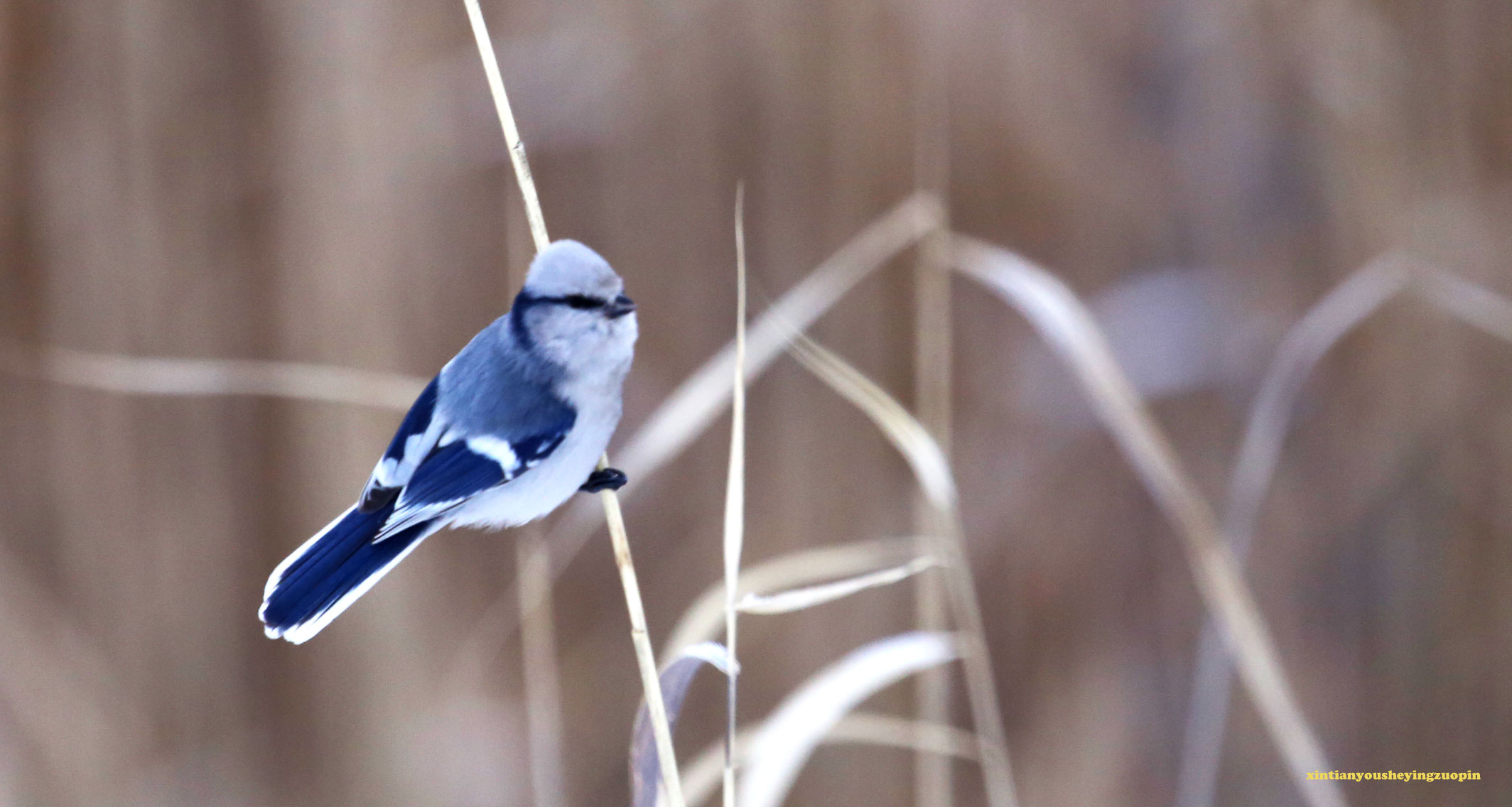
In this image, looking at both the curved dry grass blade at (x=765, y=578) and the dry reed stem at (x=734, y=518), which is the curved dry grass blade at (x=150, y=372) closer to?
the curved dry grass blade at (x=765, y=578)

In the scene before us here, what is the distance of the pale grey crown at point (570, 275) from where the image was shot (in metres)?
0.28

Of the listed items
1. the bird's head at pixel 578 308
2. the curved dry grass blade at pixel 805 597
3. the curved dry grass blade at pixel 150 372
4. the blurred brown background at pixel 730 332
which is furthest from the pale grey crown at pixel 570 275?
the blurred brown background at pixel 730 332

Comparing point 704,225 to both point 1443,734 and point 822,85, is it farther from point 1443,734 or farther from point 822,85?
point 1443,734

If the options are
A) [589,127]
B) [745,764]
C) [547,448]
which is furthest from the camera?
[589,127]

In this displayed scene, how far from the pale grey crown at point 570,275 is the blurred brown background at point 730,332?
812 millimetres

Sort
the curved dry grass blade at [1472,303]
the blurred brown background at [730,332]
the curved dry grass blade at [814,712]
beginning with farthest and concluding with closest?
the blurred brown background at [730,332] < the curved dry grass blade at [1472,303] < the curved dry grass blade at [814,712]

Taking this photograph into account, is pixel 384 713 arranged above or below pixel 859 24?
below

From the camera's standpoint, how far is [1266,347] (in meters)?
1.12

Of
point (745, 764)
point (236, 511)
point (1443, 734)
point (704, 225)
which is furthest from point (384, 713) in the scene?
point (1443, 734)

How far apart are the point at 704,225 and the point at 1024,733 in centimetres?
A: 63

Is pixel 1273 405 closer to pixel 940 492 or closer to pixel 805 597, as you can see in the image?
pixel 940 492

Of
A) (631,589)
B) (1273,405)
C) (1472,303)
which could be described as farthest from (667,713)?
(1472,303)

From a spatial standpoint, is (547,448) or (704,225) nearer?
(547,448)

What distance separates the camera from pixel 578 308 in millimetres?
298
